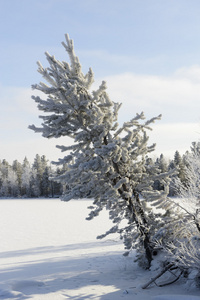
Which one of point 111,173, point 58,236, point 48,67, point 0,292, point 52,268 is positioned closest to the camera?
point 0,292

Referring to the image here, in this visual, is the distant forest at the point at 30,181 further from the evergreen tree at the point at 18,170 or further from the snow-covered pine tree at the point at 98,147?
the snow-covered pine tree at the point at 98,147

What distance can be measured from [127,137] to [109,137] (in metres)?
0.64

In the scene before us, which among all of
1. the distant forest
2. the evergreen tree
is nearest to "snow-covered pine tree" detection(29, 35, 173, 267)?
the distant forest

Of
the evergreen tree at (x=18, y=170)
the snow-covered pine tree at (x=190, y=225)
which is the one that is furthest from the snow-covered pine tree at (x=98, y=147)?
the evergreen tree at (x=18, y=170)

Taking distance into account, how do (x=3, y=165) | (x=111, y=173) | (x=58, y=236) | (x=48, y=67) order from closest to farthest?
1. (x=111, y=173)
2. (x=48, y=67)
3. (x=58, y=236)
4. (x=3, y=165)

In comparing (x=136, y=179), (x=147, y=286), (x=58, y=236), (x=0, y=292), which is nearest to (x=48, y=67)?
(x=136, y=179)

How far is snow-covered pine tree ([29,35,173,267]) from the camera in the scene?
8867 millimetres

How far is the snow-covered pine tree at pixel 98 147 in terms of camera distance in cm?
887

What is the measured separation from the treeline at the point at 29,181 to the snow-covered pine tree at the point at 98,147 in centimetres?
6609

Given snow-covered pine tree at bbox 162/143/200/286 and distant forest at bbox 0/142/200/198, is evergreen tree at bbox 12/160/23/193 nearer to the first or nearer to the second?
distant forest at bbox 0/142/200/198

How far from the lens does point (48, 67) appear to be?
938 centimetres

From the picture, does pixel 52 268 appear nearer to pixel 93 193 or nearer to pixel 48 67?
pixel 93 193

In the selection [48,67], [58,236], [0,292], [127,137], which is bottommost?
[58,236]

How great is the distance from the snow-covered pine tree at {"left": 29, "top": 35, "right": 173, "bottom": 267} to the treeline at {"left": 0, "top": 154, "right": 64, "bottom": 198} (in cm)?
6609
